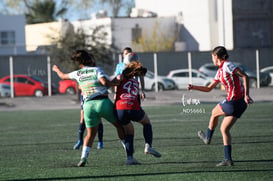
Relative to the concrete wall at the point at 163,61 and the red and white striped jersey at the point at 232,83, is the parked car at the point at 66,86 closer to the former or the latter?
the concrete wall at the point at 163,61

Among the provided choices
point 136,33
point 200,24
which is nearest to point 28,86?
point 136,33

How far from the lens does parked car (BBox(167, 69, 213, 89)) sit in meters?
40.3

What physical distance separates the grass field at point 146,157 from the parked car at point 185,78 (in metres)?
20.8

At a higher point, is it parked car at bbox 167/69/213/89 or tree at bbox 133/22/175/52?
tree at bbox 133/22/175/52

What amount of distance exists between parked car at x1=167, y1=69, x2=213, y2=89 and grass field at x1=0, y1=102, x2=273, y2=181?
2078cm

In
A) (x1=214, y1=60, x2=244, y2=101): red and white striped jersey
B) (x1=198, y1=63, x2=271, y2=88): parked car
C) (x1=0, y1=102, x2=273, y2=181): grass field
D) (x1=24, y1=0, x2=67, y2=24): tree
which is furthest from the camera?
(x1=24, y1=0, x2=67, y2=24): tree

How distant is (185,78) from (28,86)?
30.7ft

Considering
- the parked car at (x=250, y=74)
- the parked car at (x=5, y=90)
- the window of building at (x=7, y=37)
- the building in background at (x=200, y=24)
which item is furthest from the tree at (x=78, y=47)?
the window of building at (x=7, y=37)

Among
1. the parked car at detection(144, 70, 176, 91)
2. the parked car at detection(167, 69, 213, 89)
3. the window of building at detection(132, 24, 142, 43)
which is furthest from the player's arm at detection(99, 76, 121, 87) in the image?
the window of building at detection(132, 24, 142, 43)

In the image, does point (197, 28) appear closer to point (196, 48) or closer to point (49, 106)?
point (196, 48)

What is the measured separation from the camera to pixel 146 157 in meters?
11.7

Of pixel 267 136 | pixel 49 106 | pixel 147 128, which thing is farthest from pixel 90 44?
pixel 147 128

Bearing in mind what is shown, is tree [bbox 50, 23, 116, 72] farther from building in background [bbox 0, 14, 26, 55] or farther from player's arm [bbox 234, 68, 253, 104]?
player's arm [bbox 234, 68, 253, 104]

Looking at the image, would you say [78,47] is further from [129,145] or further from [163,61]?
[129,145]
